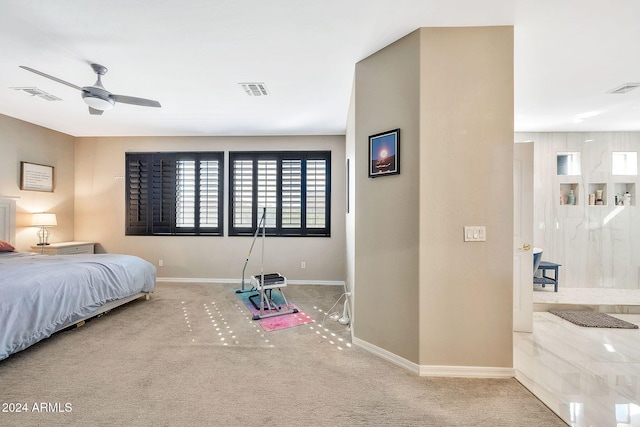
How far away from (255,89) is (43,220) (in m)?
4.27

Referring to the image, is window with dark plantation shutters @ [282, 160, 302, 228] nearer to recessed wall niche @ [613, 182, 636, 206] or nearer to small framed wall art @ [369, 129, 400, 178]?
small framed wall art @ [369, 129, 400, 178]

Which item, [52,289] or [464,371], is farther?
[52,289]

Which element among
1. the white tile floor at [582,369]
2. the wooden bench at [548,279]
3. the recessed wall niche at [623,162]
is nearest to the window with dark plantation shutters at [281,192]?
the white tile floor at [582,369]

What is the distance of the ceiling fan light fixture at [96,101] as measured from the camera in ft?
8.42

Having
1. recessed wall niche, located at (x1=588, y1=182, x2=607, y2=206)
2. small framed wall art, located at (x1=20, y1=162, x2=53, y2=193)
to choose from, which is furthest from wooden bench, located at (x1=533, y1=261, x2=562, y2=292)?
small framed wall art, located at (x1=20, y1=162, x2=53, y2=193)

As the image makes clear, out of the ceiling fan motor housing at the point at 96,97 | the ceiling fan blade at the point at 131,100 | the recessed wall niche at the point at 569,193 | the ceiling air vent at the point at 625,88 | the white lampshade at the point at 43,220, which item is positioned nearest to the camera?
the ceiling fan motor housing at the point at 96,97

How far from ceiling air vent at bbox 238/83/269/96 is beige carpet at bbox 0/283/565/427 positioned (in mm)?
2853

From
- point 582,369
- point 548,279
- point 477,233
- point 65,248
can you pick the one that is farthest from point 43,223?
point 548,279

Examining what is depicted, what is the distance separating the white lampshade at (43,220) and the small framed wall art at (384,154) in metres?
5.35

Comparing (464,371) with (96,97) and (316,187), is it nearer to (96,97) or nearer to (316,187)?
(316,187)

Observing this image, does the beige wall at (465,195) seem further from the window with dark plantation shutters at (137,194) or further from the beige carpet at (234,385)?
the window with dark plantation shutters at (137,194)

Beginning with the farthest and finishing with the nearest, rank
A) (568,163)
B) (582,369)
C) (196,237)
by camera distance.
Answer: (196,237), (568,163), (582,369)

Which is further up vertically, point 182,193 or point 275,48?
point 275,48

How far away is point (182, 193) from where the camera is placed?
518cm
